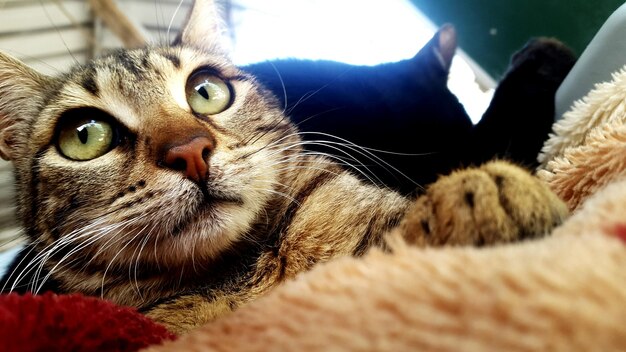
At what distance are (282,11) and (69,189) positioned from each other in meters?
1.82

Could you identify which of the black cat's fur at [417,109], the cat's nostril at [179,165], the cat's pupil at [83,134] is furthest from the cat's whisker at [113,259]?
the black cat's fur at [417,109]

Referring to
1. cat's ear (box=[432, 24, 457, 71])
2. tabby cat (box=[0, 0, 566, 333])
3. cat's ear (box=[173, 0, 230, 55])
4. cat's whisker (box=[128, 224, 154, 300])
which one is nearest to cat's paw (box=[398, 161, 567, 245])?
tabby cat (box=[0, 0, 566, 333])

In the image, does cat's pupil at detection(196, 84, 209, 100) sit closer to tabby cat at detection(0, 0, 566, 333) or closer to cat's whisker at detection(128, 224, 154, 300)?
tabby cat at detection(0, 0, 566, 333)

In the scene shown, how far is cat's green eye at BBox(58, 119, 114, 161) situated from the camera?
795mm

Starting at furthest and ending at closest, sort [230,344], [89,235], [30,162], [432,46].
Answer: [432,46] → [30,162] → [89,235] → [230,344]

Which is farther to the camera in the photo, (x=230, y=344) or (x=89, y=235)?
(x=89, y=235)

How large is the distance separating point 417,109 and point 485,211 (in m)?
0.85

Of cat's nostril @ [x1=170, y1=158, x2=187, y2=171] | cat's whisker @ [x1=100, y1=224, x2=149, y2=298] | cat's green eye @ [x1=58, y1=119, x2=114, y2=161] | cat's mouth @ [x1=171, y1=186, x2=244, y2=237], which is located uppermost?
cat's green eye @ [x1=58, y1=119, x2=114, y2=161]

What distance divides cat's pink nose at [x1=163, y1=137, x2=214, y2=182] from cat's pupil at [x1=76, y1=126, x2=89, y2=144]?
0.20m

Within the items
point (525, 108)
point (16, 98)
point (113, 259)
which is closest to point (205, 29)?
point (16, 98)

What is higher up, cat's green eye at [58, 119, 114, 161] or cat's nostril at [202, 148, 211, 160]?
cat's green eye at [58, 119, 114, 161]

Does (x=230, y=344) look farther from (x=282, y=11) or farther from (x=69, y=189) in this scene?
(x=282, y=11)

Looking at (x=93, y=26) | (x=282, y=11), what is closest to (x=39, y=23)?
(x=93, y=26)

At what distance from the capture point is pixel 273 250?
760 mm
